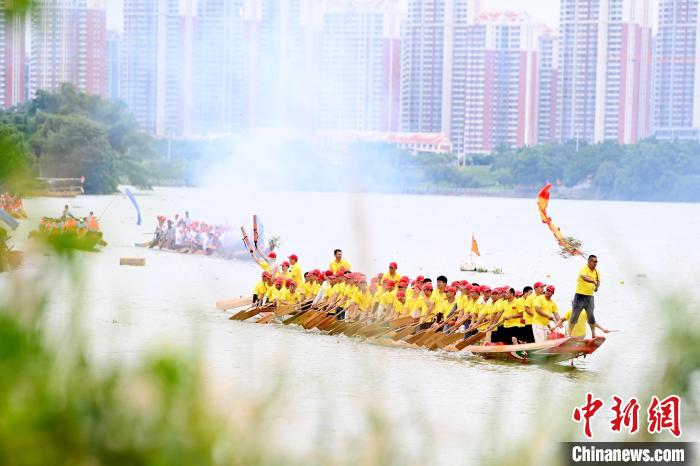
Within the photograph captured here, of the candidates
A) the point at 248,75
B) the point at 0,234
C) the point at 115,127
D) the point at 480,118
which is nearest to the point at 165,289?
the point at 0,234

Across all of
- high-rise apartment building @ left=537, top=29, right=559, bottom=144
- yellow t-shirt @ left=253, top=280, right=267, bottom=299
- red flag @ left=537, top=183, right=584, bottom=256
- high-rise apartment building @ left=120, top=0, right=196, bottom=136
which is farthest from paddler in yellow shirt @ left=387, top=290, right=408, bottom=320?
high-rise apartment building @ left=537, top=29, right=559, bottom=144

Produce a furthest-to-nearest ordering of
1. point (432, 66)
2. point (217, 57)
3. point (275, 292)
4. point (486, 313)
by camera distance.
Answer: point (432, 66) < point (217, 57) < point (275, 292) < point (486, 313)

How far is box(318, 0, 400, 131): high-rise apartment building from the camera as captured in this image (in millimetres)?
33031

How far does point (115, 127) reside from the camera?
57.1m

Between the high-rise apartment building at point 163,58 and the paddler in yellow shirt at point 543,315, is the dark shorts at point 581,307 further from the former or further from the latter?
the high-rise apartment building at point 163,58

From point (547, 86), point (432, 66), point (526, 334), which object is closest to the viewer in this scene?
point (526, 334)

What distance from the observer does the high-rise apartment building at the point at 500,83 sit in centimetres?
7575

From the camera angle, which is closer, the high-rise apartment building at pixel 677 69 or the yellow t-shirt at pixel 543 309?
the yellow t-shirt at pixel 543 309

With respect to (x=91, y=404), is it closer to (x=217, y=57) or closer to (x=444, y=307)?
(x=444, y=307)

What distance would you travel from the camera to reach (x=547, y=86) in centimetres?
8581

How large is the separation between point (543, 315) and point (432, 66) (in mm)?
49886

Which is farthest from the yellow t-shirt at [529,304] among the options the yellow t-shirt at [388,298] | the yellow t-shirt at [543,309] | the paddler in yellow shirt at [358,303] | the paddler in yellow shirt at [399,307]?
the paddler in yellow shirt at [358,303]

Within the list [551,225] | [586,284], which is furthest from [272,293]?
[551,225]

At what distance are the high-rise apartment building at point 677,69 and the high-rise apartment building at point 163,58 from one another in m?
46.5
